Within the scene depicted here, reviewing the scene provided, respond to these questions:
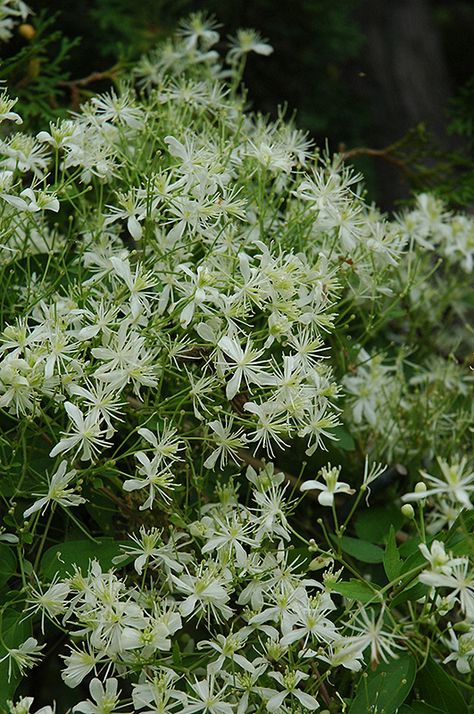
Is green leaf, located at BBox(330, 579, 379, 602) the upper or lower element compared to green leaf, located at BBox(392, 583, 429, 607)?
upper

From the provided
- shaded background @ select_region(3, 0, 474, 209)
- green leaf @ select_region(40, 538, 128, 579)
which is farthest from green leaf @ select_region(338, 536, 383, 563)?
shaded background @ select_region(3, 0, 474, 209)

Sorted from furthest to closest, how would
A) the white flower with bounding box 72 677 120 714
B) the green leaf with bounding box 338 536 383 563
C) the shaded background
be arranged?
the shaded background
the green leaf with bounding box 338 536 383 563
the white flower with bounding box 72 677 120 714

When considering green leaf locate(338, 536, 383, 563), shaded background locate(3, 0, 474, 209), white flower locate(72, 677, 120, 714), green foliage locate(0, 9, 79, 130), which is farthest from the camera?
shaded background locate(3, 0, 474, 209)

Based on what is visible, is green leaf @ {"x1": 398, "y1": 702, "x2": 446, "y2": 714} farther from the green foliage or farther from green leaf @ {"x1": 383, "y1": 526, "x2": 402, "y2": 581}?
the green foliage

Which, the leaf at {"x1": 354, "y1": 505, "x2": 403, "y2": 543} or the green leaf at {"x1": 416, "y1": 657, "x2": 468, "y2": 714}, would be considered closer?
the green leaf at {"x1": 416, "y1": 657, "x2": 468, "y2": 714}

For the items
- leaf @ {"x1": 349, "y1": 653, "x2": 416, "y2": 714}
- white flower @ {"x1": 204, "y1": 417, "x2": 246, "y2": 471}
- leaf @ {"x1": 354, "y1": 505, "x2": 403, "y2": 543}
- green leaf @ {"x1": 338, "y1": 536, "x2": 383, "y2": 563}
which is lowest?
leaf @ {"x1": 354, "y1": 505, "x2": 403, "y2": 543}

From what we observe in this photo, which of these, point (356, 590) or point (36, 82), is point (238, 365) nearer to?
point (356, 590)
